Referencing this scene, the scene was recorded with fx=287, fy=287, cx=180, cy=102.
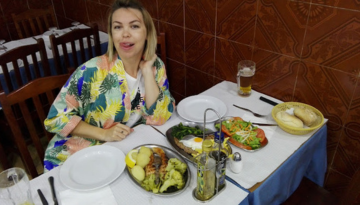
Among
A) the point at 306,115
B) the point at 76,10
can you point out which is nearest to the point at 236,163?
the point at 306,115

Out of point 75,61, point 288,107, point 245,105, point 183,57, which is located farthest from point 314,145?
point 75,61

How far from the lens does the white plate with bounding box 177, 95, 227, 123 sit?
1447 mm

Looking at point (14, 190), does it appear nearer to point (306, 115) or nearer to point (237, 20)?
point (306, 115)

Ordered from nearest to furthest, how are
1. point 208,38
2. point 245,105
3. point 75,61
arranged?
point 245,105
point 208,38
point 75,61

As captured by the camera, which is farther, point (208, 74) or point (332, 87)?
point (208, 74)

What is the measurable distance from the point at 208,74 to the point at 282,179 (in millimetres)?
993

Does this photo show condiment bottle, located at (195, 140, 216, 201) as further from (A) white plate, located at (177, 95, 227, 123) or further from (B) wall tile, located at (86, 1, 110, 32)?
(B) wall tile, located at (86, 1, 110, 32)

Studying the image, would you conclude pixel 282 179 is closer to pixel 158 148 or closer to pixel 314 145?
pixel 314 145

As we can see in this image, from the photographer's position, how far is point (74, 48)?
7.67ft

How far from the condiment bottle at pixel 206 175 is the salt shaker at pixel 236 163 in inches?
5.4

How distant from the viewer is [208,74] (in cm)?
198

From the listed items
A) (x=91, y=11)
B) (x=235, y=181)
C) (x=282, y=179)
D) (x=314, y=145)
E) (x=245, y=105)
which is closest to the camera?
(x=235, y=181)

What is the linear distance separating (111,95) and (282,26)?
0.93 meters

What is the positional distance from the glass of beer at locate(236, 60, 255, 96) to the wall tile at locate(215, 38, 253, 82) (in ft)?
0.16
